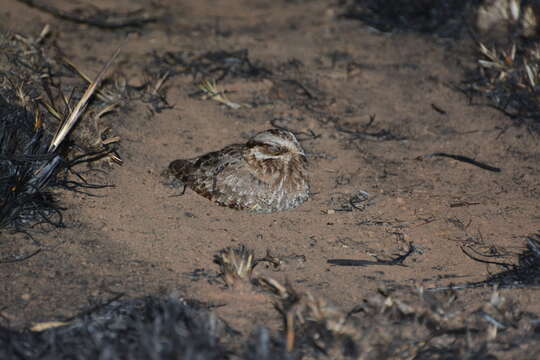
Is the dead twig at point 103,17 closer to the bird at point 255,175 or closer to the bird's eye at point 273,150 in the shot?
the bird at point 255,175

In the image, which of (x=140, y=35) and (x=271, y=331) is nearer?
(x=271, y=331)

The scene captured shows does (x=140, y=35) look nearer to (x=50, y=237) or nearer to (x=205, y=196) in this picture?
(x=205, y=196)

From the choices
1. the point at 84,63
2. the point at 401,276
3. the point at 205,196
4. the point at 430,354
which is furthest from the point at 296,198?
the point at 84,63

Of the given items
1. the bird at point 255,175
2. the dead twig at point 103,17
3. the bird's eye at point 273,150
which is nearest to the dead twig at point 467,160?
the bird at point 255,175

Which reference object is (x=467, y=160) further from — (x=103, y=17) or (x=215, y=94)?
(x=103, y=17)

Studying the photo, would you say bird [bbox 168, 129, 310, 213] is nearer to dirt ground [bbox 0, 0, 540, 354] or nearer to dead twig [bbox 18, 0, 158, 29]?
dirt ground [bbox 0, 0, 540, 354]

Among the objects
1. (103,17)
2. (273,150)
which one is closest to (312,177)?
(273,150)

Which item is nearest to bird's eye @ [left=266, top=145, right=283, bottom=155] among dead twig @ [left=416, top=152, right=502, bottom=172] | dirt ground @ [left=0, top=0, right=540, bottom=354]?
dirt ground @ [left=0, top=0, right=540, bottom=354]
